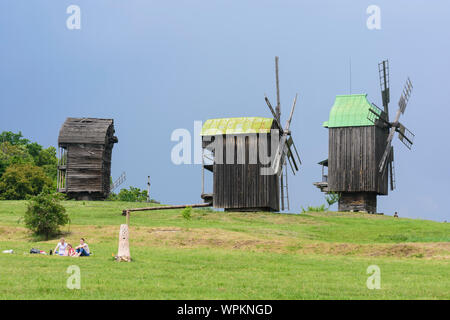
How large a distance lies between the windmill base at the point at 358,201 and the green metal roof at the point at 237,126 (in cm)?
1486

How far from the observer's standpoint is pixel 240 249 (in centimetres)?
3061

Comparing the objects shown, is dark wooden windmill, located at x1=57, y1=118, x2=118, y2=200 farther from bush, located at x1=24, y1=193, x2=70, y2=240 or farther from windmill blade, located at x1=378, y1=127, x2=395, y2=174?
bush, located at x1=24, y1=193, x2=70, y2=240

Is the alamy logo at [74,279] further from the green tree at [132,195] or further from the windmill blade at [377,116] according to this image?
the green tree at [132,195]

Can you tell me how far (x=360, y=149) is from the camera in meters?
60.2

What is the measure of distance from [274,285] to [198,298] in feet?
10.4

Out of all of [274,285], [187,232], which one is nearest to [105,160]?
[187,232]

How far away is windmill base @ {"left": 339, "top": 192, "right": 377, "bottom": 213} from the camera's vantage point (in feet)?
201

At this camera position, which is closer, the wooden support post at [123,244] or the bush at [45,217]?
the wooden support post at [123,244]

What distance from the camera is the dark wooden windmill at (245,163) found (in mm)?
50781

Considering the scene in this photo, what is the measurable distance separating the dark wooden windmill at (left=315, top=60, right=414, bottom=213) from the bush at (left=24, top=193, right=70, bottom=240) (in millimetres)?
31435

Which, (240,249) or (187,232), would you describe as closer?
(240,249)

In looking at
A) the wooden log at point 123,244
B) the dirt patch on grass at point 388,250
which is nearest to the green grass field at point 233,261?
the dirt patch on grass at point 388,250

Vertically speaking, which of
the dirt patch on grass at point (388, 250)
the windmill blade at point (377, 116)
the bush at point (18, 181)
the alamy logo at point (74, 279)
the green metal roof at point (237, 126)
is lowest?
the dirt patch on grass at point (388, 250)
